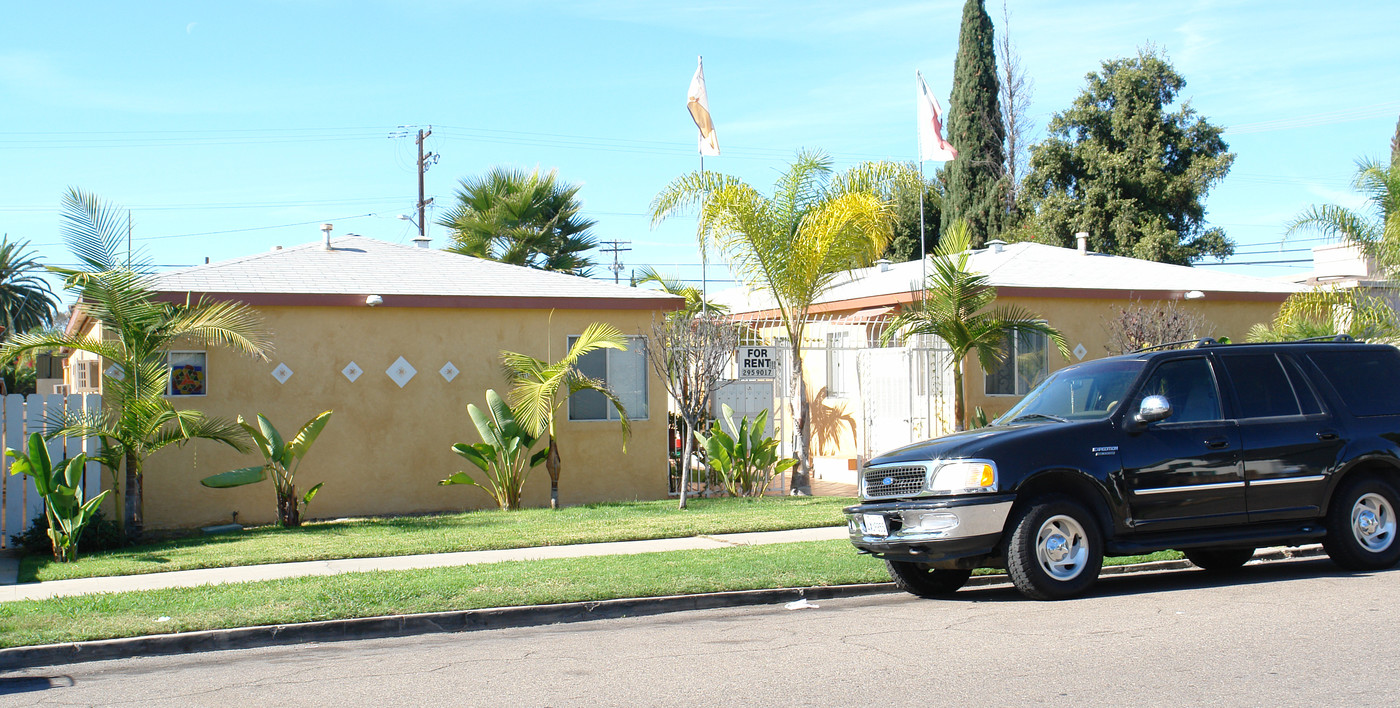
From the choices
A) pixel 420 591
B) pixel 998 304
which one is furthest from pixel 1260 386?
pixel 998 304

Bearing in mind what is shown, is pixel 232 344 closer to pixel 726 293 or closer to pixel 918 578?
pixel 918 578

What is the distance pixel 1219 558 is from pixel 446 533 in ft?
25.0

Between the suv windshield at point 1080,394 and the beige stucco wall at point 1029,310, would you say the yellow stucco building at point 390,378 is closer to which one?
the beige stucco wall at point 1029,310

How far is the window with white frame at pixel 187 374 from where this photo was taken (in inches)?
581

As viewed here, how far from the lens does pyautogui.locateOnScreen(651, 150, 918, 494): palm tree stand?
1705cm

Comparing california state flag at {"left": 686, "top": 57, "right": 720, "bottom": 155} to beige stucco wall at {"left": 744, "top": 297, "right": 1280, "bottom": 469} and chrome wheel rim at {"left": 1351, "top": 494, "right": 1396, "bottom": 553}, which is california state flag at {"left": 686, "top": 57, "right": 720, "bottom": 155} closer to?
beige stucco wall at {"left": 744, "top": 297, "right": 1280, "bottom": 469}

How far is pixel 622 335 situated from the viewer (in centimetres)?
1582

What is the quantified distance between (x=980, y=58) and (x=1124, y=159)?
314 inches

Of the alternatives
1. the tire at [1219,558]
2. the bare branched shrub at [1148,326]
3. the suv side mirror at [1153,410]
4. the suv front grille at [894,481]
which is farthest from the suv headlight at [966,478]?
the bare branched shrub at [1148,326]

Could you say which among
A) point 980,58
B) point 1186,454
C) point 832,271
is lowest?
point 1186,454

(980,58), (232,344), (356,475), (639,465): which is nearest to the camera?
(232,344)

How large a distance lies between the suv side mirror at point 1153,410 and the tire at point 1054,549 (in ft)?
2.77

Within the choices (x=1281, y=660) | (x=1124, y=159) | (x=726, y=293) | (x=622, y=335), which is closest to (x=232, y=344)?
(x=622, y=335)

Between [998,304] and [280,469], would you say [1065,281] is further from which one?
[280,469]
